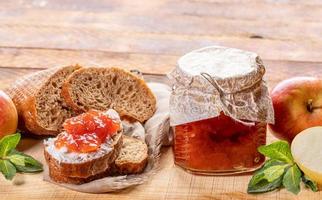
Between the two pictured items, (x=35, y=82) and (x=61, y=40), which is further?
(x=61, y=40)

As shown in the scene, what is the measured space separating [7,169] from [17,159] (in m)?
0.04

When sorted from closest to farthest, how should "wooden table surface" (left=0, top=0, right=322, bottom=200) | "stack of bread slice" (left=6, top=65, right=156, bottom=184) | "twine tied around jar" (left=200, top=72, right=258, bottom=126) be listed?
1. "twine tied around jar" (left=200, top=72, right=258, bottom=126)
2. "stack of bread slice" (left=6, top=65, right=156, bottom=184)
3. "wooden table surface" (left=0, top=0, right=322, bottom=200)

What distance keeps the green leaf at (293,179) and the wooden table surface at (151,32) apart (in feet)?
2.06

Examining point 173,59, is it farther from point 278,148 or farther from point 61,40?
point 278,148

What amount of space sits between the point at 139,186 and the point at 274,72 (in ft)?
2.46

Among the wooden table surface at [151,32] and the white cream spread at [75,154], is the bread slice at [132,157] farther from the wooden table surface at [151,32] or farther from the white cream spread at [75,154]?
the wooden table surface at [151,32]

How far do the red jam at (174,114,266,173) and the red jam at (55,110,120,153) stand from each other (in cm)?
14

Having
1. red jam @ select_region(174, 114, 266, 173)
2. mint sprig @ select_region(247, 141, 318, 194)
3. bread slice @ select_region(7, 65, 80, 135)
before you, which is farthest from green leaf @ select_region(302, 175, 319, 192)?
bread slice @ select_region(7, 65, 80, 135)

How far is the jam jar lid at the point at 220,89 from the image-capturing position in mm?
1525

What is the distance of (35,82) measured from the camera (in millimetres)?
1765

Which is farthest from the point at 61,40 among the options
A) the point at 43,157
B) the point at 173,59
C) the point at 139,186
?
the point at 139,186

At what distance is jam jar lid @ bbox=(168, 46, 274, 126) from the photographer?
5.00ft

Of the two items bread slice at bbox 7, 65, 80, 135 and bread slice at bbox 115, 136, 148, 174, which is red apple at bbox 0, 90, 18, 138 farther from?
bread slice at bbox 115, 136, 148, 174

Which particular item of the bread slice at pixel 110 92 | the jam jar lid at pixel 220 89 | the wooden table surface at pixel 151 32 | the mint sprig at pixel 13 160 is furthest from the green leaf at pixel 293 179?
the wooden table surface at pixel 151 32
